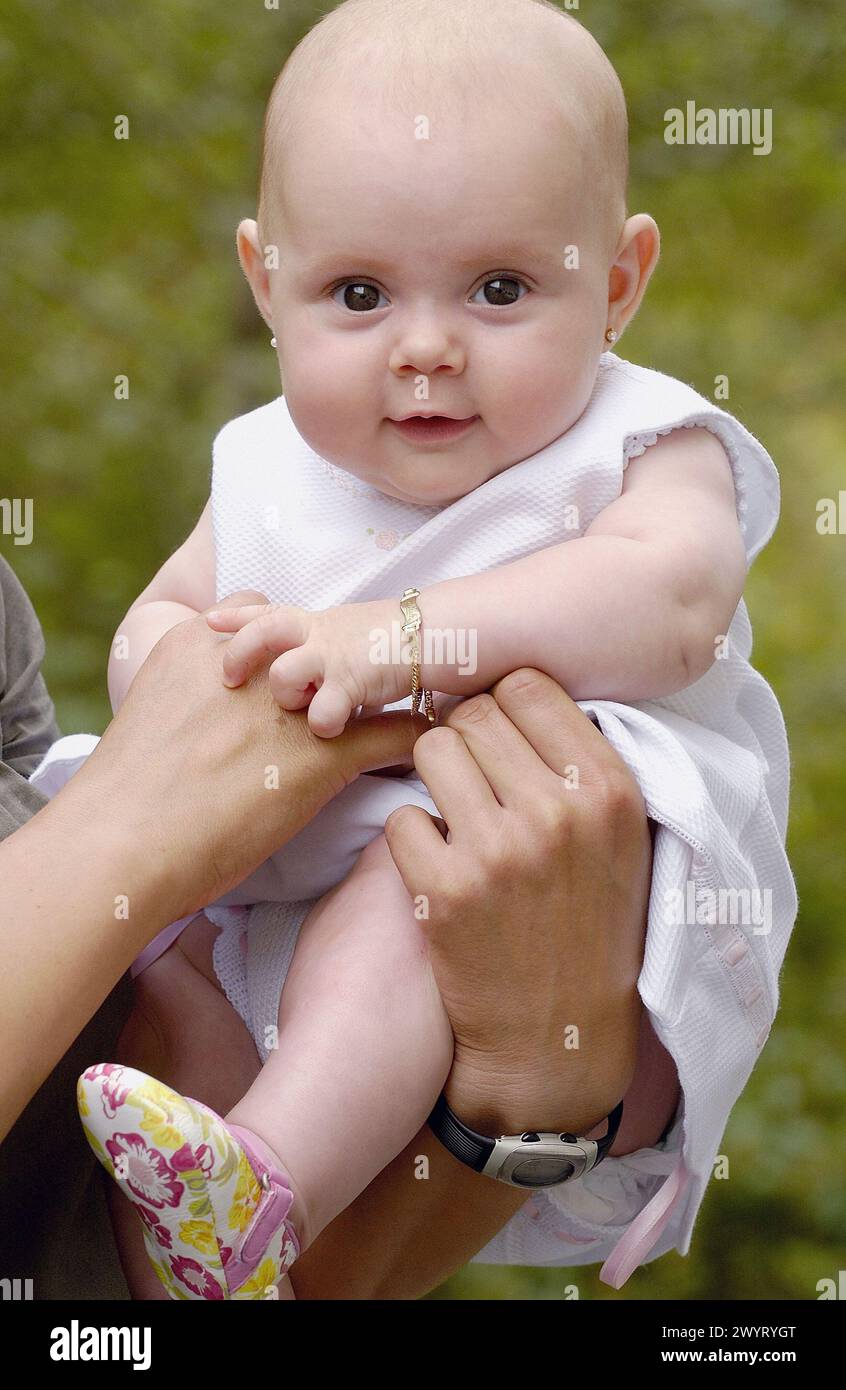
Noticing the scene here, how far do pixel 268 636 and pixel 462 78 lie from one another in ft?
1.64

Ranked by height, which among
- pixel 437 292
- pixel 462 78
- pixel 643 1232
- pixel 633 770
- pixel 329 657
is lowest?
pixel 643 1232

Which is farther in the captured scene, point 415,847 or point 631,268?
point 631,268

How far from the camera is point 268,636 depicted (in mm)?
1172

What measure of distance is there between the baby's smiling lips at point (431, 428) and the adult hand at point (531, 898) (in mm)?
223

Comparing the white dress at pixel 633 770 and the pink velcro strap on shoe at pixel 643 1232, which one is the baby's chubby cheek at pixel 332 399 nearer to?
the white dress at pixel 633 770

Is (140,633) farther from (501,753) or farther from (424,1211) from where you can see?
(424,1211)

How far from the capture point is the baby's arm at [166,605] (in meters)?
1.40

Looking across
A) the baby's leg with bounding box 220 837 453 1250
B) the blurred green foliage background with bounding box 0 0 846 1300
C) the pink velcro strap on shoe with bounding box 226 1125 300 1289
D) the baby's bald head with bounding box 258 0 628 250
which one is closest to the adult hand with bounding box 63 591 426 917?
the baby's leg with bounding box 220 837 453 1250

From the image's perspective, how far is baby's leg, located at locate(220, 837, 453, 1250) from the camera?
3.58ft

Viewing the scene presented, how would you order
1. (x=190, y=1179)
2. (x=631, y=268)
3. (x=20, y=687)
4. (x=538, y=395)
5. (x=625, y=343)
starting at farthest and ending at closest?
1. (x=625, y=343)
2. (x=20, y=687)
3. (x=631, y=268)
4. (x=538, y=395)
5. (x=190, y=1179)

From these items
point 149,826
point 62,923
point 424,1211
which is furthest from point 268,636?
point 424,1211

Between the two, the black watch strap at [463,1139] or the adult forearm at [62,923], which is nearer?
the adult forearm at [62,923]

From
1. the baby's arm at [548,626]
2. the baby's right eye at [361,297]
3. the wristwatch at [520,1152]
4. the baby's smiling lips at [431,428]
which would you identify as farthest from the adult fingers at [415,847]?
the baby's right eye at [361,297]
